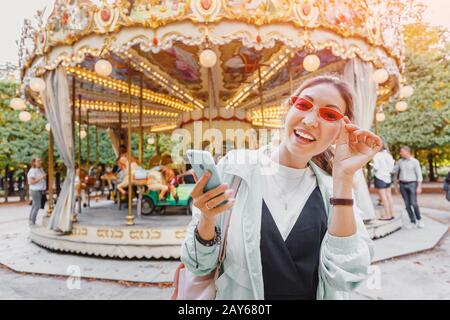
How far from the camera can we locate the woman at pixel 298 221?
1.20 meters

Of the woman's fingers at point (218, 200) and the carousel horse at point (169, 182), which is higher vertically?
the woman's fingers at point (218, 200)

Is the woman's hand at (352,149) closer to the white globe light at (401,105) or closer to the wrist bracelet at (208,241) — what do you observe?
the wrist bracelet at (208,241)

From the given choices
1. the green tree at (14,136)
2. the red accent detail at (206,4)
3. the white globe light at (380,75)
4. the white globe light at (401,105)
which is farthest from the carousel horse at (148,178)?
the green tree at (14,136)

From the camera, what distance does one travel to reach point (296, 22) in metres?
5.65

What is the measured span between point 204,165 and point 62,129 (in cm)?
665

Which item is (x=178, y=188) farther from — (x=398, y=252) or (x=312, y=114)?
Answer: (x=312, y=114)

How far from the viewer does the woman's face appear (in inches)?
51.4

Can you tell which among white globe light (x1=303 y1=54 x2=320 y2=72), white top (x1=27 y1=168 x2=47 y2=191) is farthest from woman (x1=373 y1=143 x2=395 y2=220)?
white top (x1=27 y1=168 x2=47 y2=191)

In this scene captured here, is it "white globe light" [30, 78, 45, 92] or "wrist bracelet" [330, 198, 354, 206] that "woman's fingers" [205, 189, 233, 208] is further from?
"white globe light" [30, 78, 45, 92]

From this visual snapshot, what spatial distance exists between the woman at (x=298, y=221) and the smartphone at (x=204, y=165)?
0.09 meters

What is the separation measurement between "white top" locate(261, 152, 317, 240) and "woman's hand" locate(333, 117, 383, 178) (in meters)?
0.19

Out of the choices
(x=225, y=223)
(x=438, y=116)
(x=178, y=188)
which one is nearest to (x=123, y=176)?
(x=178, y=188)

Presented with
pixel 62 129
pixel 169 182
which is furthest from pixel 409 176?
pixel 62 129

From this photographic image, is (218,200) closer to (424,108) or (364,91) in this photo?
(364,91)
